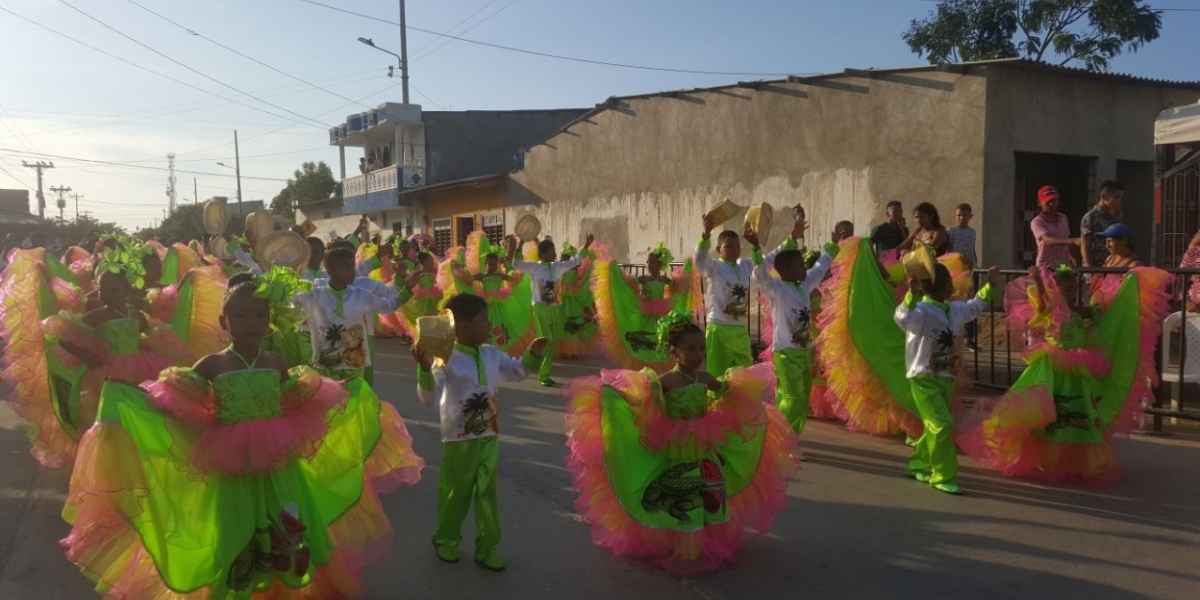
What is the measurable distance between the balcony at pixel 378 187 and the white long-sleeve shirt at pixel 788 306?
29372mm

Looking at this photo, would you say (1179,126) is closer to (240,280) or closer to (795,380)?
(795,380)

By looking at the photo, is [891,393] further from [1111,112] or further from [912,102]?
[1111,112]

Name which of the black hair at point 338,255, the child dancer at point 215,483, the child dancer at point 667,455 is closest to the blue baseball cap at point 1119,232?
the child dancer at point 667,455

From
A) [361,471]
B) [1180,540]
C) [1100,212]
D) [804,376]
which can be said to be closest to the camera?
[361,471]

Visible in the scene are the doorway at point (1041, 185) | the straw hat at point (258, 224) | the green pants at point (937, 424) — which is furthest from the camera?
the doorway at point (1041, 185)

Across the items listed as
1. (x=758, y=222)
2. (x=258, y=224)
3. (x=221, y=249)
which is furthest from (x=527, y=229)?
(x=758, y=222)

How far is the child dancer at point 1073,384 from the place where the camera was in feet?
20.7

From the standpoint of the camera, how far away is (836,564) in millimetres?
4875

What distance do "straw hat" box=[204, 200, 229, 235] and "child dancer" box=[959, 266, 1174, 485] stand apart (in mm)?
9228

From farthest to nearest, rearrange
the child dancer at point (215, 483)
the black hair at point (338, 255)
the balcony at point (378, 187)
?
1. the balcony at point (378, 187)
2. the black hair at point (338, 255)
3. the child dancer at point (215, 483)

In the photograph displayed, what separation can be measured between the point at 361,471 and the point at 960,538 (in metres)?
3.37

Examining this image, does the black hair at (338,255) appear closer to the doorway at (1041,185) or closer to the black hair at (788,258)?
the black hair at (788,258)

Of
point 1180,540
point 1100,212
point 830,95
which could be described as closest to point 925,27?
point 830,95

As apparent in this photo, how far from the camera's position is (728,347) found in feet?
26.3
